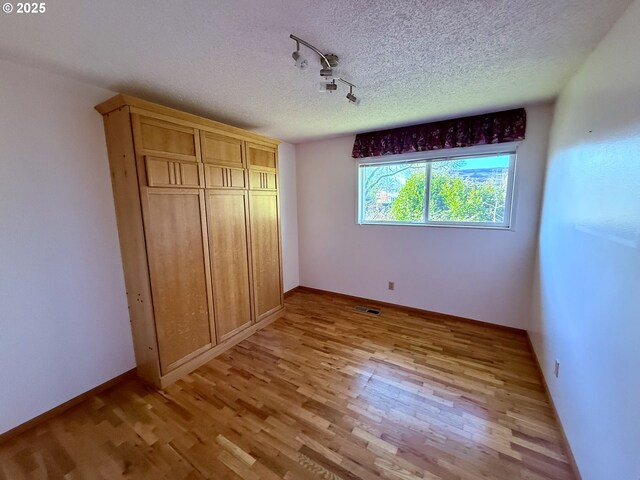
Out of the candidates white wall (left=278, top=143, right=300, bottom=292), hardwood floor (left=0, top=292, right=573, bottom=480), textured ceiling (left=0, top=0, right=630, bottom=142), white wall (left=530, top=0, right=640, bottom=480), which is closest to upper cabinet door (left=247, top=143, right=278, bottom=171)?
textured ceiling (left=0, top=0, right=630, bottom=142)

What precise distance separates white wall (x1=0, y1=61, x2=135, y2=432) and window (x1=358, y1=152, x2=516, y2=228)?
2.86 m

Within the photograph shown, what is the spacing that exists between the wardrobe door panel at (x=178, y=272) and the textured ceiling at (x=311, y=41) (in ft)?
2.79

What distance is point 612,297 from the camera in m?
1.15

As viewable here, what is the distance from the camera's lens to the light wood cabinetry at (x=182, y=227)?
6.14ft

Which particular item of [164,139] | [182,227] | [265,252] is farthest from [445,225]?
[164,139]

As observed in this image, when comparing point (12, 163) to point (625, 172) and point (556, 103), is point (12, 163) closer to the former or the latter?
point (625, 172)

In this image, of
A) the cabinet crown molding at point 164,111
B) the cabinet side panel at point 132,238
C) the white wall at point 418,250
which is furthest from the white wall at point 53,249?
the white wall at point 418,250

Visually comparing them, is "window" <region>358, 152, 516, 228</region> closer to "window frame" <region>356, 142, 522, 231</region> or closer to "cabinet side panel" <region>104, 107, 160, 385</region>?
"window frame" <region>356, 142, 522, 231</region>

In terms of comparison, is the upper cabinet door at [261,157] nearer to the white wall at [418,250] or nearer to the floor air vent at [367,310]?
the white wall at [418,250]

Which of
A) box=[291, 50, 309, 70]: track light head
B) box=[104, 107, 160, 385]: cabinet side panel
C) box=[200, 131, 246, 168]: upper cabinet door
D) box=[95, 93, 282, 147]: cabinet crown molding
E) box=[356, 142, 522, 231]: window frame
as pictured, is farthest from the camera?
box=[356, 142, 522, 231]: window frame

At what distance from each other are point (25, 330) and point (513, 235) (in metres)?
4.22

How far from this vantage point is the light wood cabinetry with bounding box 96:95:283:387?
1.87 meters

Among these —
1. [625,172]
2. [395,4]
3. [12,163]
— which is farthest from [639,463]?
[12,163]

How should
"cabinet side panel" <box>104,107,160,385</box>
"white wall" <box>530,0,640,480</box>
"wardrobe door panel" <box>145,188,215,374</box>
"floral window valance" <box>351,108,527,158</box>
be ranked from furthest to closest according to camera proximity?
"floral window valance" <box>351,108,527,158</box> → "wardrobe door panel" <box>145,188,215,374</box> → "cabinet side panel" <box>104,107,160,385</box> → "white wall" <box>530,0,640,480</box>
